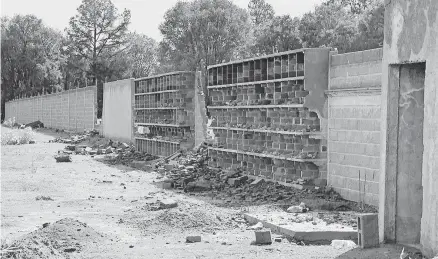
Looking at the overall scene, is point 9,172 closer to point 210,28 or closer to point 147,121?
point 147,121

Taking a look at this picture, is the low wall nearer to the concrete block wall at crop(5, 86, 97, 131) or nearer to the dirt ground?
the concrete block wall at crop(5, 86, 97, 131)

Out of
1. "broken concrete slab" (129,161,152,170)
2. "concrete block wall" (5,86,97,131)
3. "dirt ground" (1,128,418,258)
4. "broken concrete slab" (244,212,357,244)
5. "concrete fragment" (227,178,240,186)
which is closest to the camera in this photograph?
"dirt ground" (1,128,418,258)

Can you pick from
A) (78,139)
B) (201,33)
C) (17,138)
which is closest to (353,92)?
(78,139)

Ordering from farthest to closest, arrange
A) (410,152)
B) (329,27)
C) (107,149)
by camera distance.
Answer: (329,27) → (107,149) → (410,152)

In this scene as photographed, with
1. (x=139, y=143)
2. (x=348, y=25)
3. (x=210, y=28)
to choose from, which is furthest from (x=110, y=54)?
(x=139, y=143)

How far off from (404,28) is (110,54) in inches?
2060

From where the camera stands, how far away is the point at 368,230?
735 cm

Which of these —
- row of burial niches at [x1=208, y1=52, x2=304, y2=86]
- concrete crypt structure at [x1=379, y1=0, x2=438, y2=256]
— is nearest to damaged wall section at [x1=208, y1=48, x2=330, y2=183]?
row of burial niches at [x1=208, y1=52, x2=304, y2=86]

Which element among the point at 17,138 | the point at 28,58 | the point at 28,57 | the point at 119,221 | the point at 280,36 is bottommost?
the point at 119,221

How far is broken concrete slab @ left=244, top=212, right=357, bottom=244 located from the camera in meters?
8.66

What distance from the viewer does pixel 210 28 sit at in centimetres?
4934

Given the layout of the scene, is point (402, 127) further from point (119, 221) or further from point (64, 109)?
point (64, 109)

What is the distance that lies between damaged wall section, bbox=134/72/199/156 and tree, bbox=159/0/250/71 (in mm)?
25332

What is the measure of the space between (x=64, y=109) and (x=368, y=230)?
114 feet
